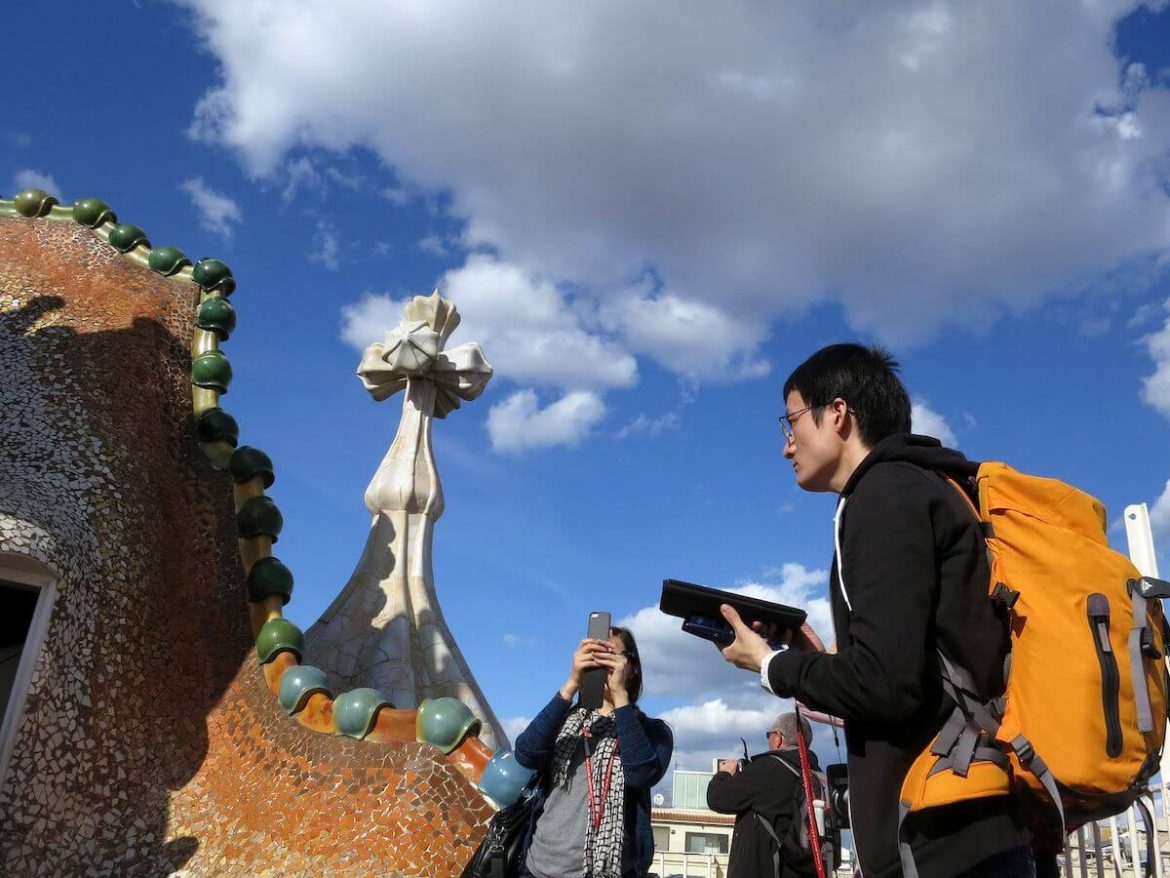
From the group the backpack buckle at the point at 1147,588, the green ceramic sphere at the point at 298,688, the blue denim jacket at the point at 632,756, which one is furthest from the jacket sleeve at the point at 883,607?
the green ceramic sphere at the point at 298,688

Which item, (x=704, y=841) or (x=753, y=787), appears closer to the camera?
(x=753, y=787)

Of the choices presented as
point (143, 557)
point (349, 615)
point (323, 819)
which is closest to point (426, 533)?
point (349, 615)

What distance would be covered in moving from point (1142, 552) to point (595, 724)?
2.26 metres

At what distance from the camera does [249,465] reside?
6293 mm

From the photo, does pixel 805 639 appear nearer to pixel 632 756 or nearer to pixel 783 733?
pixel 632 756

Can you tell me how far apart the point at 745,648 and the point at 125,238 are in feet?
21.1

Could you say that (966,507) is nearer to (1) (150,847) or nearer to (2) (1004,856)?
(2) (1004,856)

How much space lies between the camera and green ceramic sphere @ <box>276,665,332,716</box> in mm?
5277

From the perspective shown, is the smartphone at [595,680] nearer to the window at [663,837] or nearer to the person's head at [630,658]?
the person's head at [630,658]

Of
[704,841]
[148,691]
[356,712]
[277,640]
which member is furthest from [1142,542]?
[704,841]

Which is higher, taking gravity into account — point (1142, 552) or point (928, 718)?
point (1142, 552)

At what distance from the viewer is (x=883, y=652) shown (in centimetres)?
157

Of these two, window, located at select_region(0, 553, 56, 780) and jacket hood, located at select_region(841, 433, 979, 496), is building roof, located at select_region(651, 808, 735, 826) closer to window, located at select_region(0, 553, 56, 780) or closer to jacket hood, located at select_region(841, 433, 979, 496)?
window, located at select_region(0, 553, 56, 780)

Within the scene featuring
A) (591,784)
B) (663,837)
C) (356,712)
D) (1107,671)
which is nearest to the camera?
(1107,671)
